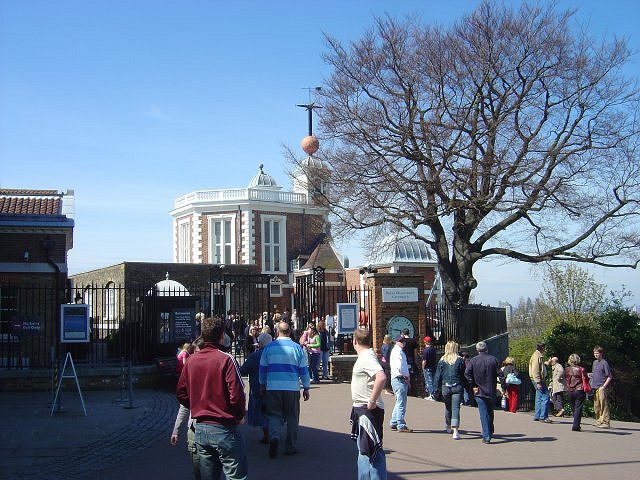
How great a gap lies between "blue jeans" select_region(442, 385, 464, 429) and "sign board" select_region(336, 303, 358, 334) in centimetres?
779

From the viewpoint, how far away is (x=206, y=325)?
6.54m

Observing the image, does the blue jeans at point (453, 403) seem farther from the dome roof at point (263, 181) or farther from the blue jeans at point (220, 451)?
the dome roof at point (263, 181)

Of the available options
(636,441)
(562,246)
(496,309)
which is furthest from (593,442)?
(496,309)

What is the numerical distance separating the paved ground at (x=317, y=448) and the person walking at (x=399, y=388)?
0.28 meters

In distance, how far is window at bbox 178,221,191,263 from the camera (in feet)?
166

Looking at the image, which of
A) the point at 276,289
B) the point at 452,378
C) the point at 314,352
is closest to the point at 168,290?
the point at 314,352

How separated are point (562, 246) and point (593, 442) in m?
12.3

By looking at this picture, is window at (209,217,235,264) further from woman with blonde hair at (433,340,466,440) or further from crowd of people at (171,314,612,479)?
woman with blonde hair at (433,340,466,440)

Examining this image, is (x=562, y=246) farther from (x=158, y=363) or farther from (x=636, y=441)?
(x=158, y=363)

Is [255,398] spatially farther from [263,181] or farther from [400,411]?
[263,181]

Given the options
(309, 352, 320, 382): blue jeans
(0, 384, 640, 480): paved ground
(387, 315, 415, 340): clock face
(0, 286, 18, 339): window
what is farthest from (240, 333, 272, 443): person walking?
(0, 286, 18, 339): window

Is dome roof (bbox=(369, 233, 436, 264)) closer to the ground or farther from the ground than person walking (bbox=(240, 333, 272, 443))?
farther from the ground

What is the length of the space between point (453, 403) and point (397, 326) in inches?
317

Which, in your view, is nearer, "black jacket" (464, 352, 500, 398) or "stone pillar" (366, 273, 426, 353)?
"black jacket" (464, 352, 500, 398)
